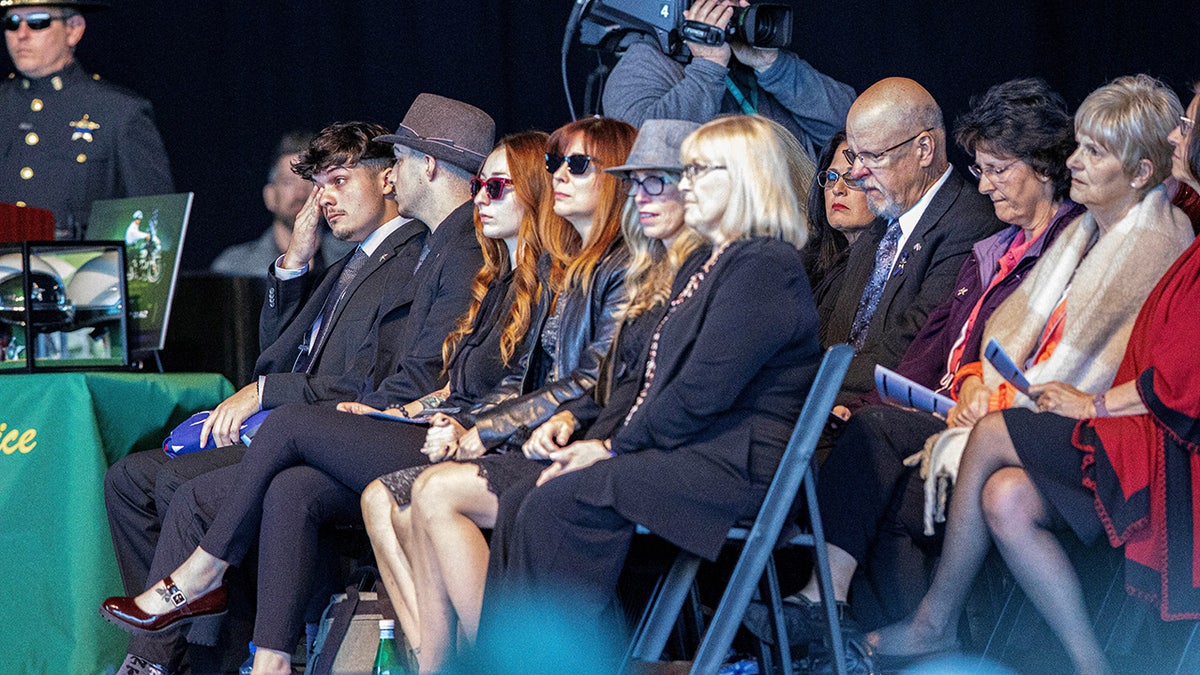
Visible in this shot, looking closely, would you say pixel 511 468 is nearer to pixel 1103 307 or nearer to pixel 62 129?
pixel 1103 307

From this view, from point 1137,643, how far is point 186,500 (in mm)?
2341

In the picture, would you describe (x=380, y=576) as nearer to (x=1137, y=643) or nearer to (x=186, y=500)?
(x=186, y=500)

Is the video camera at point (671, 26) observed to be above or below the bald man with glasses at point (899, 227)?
above

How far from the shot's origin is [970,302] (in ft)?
12.0

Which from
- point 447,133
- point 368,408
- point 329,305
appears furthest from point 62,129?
point 368,408

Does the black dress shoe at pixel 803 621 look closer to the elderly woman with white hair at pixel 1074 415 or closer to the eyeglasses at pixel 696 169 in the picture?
the elderly woman with white hair at pixel 1074 415

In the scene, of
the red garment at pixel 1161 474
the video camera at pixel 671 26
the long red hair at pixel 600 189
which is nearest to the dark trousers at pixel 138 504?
the long red hair at pixel 600 189

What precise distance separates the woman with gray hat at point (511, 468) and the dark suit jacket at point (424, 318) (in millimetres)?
705

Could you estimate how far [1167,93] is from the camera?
3342 mm

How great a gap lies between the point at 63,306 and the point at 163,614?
120 centimetres

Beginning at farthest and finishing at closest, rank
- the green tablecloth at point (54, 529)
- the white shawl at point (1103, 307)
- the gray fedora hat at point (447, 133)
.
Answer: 1. the gray fedora hat at point (447, 133)
2. the green tablecloth at point (54, 529)
3. the white shawl at point (1103, 307)

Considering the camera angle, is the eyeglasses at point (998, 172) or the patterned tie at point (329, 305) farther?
A: the patterned tie at point (329, 305)

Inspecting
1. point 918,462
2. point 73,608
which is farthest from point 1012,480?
point 73,608

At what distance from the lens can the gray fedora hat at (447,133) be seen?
4383 millimetres
